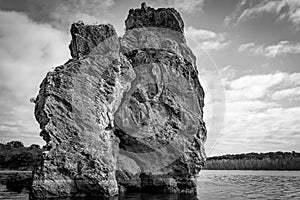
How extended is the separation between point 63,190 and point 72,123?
654 cm

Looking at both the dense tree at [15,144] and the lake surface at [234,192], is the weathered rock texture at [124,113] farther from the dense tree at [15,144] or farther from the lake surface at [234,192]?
the dense tree at [15,144]

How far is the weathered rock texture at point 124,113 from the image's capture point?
101 feet

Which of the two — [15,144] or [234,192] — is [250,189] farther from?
[15,144]

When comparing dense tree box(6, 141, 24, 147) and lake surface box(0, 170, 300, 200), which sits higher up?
dense tree box(6, 141, 24, 147)

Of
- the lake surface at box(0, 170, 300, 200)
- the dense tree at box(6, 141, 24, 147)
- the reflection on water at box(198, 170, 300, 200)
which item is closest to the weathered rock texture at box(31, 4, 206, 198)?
the lake surface at box(0, 170, 300, 200)

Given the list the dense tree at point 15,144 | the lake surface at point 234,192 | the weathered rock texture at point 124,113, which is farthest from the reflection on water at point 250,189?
the dense tree at point 15,144

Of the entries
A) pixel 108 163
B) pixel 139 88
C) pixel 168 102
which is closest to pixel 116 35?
pixel 139 88

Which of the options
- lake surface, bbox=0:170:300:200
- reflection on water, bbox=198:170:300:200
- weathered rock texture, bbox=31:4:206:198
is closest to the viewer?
weathered rock texture, bbox=31:4:206:198

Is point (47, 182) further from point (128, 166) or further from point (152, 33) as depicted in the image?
point (152, 33)

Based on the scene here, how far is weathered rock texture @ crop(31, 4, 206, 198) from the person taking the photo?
30828 millimetres

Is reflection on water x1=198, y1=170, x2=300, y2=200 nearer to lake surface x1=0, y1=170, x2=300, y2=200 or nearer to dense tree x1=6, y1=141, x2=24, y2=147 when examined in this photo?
lake surface x1=0, y1=170, x2=300, y2=200

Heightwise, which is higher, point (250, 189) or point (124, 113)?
point (124, 113)

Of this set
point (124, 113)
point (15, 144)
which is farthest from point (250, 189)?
point (15, 144)

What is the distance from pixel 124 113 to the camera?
38969mm
